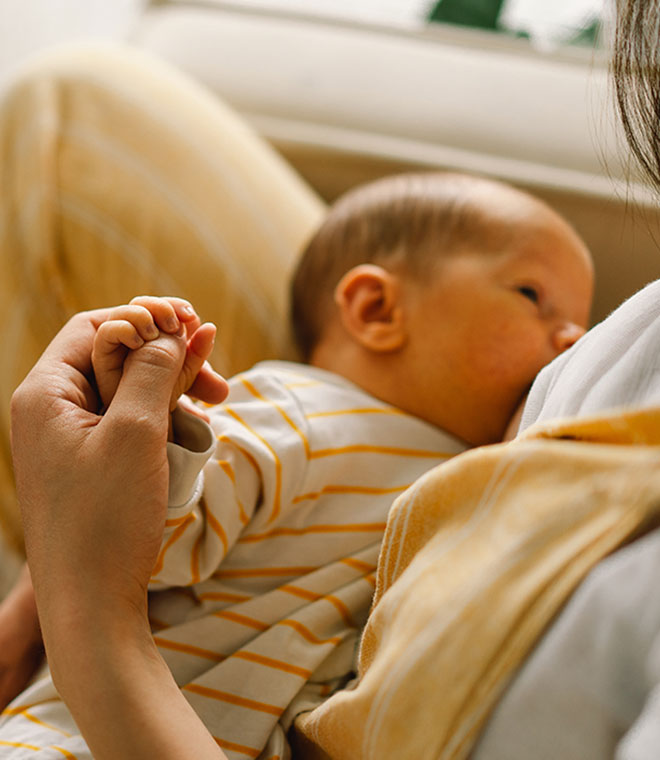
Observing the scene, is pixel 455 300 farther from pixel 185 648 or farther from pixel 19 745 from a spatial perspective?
pixel 19 745

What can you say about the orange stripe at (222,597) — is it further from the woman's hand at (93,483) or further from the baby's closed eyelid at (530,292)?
the baby's closed eyelid at (530,292)

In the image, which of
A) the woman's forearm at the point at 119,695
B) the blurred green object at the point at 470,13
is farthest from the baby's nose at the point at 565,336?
the blurred green object at the point at 470,13

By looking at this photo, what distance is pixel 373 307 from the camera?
932mm

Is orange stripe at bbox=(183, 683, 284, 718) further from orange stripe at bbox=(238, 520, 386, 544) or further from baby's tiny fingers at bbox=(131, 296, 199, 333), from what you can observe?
baby's tiny fingers at bbox=(131, 296, 199, 333)

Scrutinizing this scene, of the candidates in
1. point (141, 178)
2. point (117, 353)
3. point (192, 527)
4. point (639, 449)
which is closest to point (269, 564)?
point (192, 527)

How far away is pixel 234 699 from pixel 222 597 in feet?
0.29

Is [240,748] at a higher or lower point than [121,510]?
lower

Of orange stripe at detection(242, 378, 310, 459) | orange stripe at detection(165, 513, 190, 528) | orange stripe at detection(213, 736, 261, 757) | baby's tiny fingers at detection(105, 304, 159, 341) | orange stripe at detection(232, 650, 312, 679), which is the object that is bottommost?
orange stripe at detection(213, 736, 261, 757)

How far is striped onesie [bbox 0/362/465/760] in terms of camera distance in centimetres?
68

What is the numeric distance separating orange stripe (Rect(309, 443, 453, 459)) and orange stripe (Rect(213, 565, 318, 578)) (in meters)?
0.09

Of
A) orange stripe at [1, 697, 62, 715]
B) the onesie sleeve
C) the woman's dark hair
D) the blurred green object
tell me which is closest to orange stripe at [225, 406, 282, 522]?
the onesie sleeve

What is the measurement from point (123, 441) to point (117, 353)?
3.5 inches

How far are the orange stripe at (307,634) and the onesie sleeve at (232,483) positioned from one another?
76 mm

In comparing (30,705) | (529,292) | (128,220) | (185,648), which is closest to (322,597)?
(185,648)
